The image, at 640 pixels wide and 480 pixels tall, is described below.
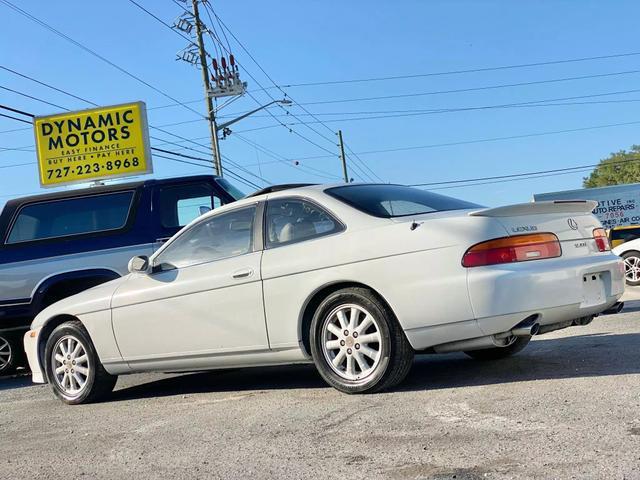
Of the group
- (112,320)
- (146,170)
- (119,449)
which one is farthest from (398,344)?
(146,170)

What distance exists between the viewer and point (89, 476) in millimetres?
3623

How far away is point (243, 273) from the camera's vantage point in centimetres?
501

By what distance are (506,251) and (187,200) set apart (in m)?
4.56

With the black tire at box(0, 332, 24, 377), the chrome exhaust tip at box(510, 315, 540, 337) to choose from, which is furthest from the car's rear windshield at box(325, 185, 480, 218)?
the black tire at box(0, 332, 24, 377)

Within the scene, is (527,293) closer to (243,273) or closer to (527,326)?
(527,326)

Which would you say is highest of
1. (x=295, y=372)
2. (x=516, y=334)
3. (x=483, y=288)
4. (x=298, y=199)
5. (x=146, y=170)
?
(x=146, y=170)

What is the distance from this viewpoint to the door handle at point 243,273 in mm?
4992

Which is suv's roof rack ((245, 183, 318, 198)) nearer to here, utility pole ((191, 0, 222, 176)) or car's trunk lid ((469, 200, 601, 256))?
car's trunk lid ((469, 200, 601, 256))

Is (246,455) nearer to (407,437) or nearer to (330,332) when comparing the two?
(407,437)

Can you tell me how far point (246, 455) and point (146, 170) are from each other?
1451 cm

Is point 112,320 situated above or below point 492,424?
above

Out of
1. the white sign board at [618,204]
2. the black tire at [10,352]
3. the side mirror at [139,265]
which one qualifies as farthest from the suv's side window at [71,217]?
the white sign board at [618,204]

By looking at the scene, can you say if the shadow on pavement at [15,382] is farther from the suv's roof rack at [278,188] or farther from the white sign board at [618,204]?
the white sign board at [618,204]

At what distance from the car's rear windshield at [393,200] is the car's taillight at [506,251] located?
72cm
